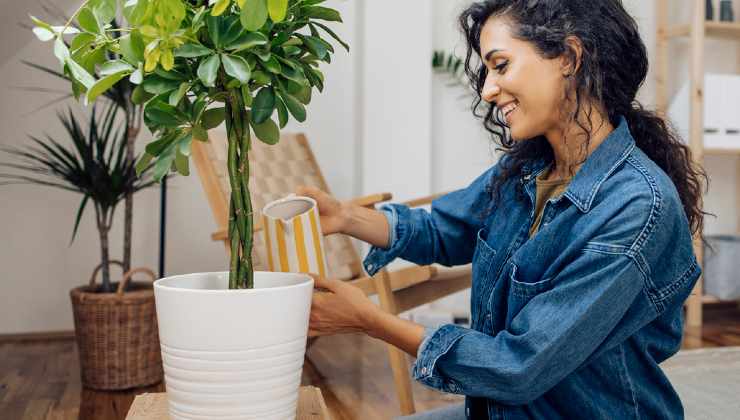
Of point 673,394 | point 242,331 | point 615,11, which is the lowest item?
point 673,394

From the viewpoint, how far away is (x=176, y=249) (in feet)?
9.21

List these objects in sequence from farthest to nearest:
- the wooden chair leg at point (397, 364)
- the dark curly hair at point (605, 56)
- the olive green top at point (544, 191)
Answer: the wooden chair leg at point (397, 364)
the olive green top at point (544, 191)
the dark curly hair at point (605, 56)

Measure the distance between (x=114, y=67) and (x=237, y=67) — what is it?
123 millimetres

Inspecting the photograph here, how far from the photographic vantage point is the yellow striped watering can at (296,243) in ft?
2.89

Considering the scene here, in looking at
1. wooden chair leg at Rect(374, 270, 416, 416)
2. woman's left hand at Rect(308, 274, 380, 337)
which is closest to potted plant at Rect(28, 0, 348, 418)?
woman's left hand at Rect(308, 274, 380, 337)

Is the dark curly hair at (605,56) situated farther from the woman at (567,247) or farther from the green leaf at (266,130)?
the green leaf at (266,130)

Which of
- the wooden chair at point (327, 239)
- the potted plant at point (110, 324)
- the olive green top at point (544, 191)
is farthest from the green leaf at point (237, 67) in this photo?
the potted plant at point (110, 324)

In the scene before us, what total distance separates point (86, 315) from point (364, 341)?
1.11m

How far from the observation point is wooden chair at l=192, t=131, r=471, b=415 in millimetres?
1863

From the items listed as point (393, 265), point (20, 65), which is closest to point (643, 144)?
point (393, 265)

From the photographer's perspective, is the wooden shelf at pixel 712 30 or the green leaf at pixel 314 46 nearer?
the green leaf at pixel 314 46

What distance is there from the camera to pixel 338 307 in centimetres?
84

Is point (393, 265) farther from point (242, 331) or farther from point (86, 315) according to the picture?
point (242, 331)

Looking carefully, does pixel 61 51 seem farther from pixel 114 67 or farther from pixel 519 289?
pixel 519 289
